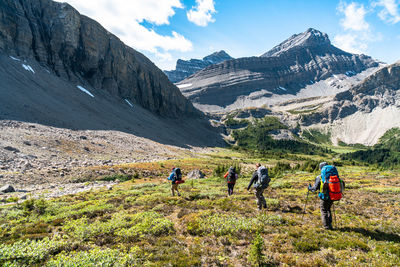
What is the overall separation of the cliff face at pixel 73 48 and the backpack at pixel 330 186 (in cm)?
10623

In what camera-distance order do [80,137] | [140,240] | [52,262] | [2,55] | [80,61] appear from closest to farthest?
[52,262]
[140,240]
[80,137]
[2,55]
[80,61]

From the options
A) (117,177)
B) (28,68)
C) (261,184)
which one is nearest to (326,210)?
(261,184)

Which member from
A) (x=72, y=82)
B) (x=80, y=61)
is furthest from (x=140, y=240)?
(x=80, y=61)

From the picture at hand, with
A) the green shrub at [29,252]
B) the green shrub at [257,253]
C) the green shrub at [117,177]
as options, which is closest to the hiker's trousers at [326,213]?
the green shrub at [257,253]

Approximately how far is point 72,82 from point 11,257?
347 ft

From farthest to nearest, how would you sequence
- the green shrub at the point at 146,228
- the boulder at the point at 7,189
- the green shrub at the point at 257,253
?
the boulder at the point at 7,189
the green shrub at the point at 146,228
the green shrub at the point at 257,253

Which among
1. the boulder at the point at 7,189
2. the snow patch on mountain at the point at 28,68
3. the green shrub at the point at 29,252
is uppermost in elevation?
the snow patch on mountain at the point at 28,68

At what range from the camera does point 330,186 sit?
30.8 ft

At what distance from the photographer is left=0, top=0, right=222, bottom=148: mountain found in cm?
6306

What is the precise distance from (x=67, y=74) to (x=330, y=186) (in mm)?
115397

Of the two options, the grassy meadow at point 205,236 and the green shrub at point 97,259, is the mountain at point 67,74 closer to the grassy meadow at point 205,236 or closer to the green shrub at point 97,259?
the grassy meadow at point 205,236

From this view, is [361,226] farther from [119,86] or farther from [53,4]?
[53,4]

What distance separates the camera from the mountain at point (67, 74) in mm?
63062

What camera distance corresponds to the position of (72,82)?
310 feet
